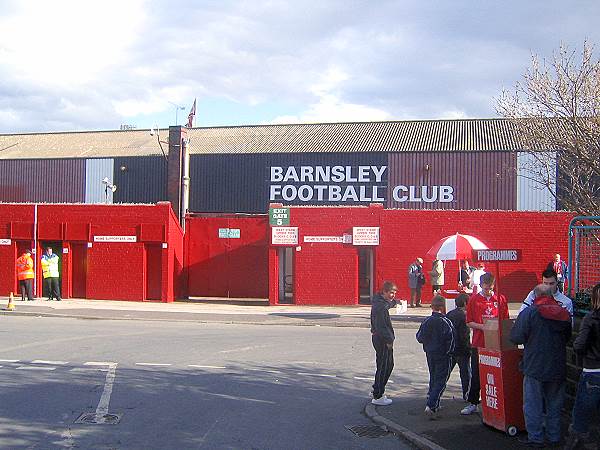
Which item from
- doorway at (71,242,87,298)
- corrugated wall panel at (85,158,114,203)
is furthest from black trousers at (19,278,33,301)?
corrugated wall panel at (85,158,114,203)

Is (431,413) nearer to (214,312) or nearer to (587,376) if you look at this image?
(587,376)

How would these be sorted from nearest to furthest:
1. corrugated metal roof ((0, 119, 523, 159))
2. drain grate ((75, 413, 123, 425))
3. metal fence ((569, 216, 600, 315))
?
drain grate ((75, 413, 123, 425))
metal fence ((569, 216, 600, 315))
corrugated metal roof ((0, 119, 523, 159))

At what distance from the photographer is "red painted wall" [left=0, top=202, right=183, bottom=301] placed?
24.8 meters

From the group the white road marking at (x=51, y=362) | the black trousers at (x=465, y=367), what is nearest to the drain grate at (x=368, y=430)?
the black trousers at (x=465, y=367)

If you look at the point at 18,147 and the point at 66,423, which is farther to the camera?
the point at 18,147

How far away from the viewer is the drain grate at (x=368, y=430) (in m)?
8.01

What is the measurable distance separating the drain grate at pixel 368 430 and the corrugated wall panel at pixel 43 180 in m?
30.3

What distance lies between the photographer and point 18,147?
41344mm

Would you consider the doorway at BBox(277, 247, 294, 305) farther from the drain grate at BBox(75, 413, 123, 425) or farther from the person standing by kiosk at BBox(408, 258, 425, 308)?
the drain grate at BBox(75, 413, 123, 425)

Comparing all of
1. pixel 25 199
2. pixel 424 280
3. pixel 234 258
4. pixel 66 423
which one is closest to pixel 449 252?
pixel 424 280

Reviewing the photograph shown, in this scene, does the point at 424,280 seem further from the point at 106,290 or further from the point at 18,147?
the point at 18,147

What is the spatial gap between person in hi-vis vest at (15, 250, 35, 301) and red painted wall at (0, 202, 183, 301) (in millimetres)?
1460

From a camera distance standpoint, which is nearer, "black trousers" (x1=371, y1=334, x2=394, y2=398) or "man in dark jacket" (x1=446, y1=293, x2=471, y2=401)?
"man in dark jacket" (x1=446, y1=293, x2=471, y2=401)

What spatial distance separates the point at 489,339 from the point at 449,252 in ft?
33.8
